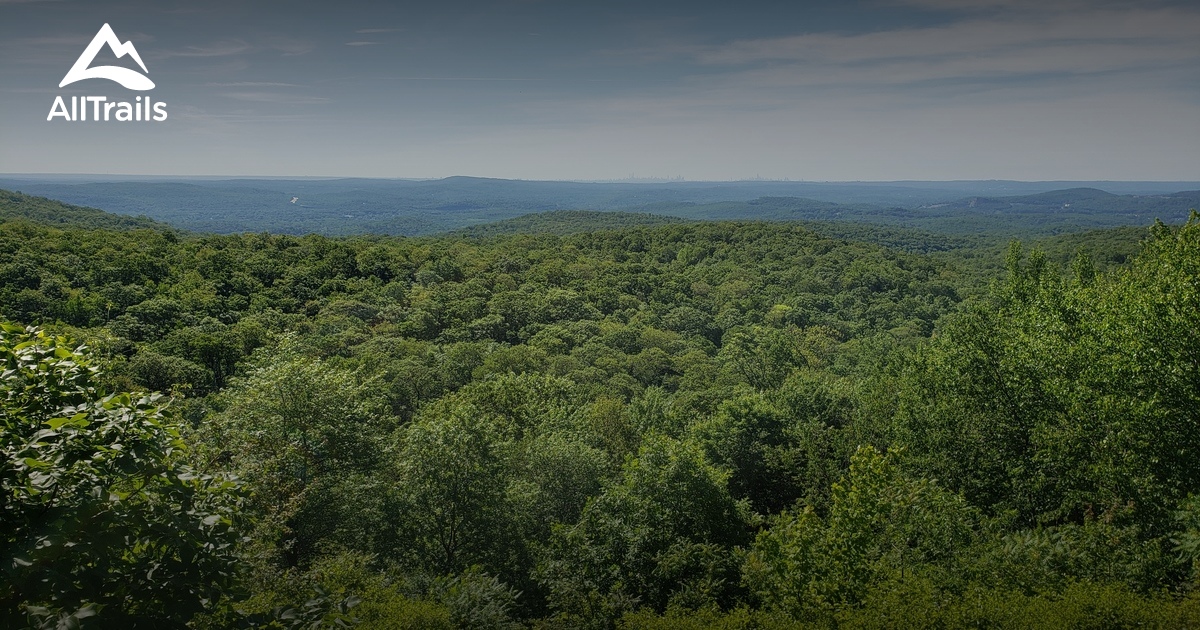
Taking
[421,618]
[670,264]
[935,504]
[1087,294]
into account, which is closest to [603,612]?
[421,618]

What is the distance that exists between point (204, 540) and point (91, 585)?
0.98 m

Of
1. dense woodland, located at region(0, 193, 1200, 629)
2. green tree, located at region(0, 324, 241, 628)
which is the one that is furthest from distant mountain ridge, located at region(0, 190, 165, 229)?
green tree, located at region(0, 324, 241, 628)

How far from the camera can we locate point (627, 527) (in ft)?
53.8

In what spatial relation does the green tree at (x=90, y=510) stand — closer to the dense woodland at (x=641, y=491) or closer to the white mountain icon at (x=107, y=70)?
the dense woodland at (x=641, y=491)

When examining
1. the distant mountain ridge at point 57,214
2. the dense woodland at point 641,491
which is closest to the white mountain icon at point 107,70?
the dense woodland at point 641,491

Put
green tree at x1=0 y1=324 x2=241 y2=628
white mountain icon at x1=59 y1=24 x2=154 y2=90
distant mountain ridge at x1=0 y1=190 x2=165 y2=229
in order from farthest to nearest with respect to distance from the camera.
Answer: distant mountain ridge at x1=0 y1=190 x2=165 y2=229
white mountain icon at x1=59 y1=24 x2=154 y2=90
green tree at x1=0 y1=324 x2=241 y2=628

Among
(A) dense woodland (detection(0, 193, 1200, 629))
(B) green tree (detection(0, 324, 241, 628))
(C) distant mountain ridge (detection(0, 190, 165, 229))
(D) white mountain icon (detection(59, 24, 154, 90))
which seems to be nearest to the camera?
(B) green tree (detection(0, 324, 241, 628))

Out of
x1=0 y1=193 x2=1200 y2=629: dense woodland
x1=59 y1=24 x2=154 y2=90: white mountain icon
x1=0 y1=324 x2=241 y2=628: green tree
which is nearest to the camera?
x1=0 y1=324 x2=241 y2=628: green tree

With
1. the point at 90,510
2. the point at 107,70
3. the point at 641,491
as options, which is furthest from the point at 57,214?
the point at 90,510

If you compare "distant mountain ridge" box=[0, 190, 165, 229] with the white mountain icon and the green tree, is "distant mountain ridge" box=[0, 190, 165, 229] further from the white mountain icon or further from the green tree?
the green tree

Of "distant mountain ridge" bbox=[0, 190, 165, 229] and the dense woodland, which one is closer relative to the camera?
the dense woodland

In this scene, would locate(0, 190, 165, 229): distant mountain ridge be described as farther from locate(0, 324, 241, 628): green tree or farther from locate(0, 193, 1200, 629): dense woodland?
locate(0, 324, 241, 628): green tree

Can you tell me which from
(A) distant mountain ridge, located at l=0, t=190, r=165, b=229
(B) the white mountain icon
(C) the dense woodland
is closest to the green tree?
(C) the dense woodland

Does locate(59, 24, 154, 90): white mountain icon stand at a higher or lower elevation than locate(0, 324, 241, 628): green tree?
higher
